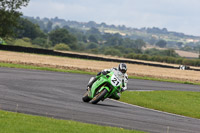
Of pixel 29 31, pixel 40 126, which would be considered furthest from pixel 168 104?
pixel 29 31

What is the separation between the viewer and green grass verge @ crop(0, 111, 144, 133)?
9.52 metres

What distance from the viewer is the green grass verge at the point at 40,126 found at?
9523mm

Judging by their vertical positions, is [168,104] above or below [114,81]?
below

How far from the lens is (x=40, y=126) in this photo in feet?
32.8

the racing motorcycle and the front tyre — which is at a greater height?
the racing motorcycle

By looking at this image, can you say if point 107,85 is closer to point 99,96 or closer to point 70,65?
point 99,96

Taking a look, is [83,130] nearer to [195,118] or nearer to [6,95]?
[6,95]

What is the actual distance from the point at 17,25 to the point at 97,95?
47421 mm

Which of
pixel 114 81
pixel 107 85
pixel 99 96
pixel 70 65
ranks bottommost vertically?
pixel 70 65

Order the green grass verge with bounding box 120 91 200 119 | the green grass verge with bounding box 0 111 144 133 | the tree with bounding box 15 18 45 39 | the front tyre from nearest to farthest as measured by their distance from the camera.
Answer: the green grass verge with bounding box 0 111 144 133
the front tyre
the green grass verge with bounding box 120 91 200 119
the tree with bounding box 15 18 45 39

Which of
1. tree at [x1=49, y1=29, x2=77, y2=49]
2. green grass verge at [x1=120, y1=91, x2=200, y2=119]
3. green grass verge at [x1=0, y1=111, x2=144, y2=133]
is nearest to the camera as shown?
green grass verge at [x1=0, y1=111, x2=144, y2=133]

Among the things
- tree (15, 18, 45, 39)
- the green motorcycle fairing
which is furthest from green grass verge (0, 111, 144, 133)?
tree (15, 18, 45, 39)

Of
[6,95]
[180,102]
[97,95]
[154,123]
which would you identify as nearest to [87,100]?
[97,95]

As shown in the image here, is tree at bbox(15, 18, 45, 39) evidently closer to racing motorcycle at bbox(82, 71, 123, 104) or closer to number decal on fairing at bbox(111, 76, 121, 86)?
racing motorcycle at bbox(82, 71, 123, 104)
